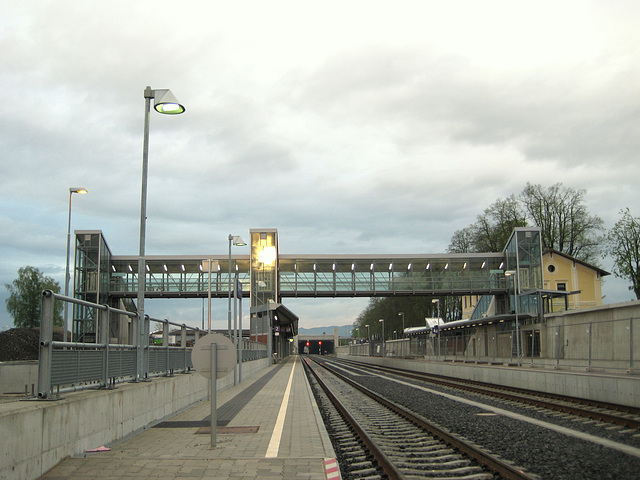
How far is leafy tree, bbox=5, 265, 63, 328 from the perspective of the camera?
8381 cm

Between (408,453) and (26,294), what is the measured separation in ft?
284

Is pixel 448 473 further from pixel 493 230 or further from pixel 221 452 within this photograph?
pixel 493 230

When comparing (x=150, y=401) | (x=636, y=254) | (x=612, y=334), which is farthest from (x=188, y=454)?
(x=636, y=254)

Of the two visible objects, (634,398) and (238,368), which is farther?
(238,368)

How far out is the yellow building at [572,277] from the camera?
197 ft

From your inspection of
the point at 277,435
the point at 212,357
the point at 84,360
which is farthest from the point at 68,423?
the point at 277,435

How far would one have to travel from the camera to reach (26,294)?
8575cm

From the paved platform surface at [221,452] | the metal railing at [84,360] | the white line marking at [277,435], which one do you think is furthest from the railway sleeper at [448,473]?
the metal railing at [84,360]

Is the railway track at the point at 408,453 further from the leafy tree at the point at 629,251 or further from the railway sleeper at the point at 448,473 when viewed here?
the leafy tree at the point at 629,251

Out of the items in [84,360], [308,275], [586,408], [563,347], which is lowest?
[586,408]

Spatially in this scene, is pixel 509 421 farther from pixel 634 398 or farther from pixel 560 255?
pixel 560 255

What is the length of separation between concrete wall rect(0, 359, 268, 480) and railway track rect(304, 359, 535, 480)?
11.4 ft

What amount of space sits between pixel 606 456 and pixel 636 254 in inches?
1789

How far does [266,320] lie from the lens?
171 feet
